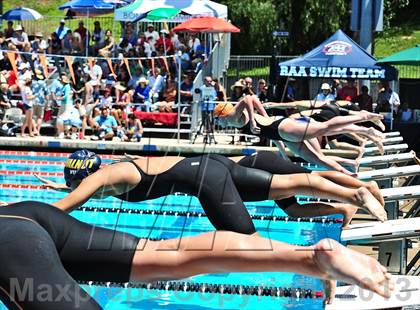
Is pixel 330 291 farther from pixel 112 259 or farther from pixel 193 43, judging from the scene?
pixel 193 43

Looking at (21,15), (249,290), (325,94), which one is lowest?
(249,290)

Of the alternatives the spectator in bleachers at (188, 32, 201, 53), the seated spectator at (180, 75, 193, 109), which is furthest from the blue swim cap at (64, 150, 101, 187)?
the spectator in bleachers at (188, 32, 201, 53)

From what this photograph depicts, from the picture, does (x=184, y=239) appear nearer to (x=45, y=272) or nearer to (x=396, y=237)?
(x=45, y=272)

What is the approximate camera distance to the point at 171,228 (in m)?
9.38

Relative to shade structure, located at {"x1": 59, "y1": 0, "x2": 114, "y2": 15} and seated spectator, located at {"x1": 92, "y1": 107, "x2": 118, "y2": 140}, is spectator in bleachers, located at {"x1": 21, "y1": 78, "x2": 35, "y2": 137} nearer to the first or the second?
seated spectator, located at {"x1": 92, "y1": 107, "x2": 118, "y2": 140}

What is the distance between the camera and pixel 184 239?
127 inches

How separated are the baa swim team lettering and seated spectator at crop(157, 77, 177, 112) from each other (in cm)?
239

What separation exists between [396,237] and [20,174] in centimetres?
886

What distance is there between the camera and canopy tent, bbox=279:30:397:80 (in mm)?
15508

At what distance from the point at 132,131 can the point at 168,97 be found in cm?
149

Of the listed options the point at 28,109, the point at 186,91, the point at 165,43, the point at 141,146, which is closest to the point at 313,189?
the point at 141,146

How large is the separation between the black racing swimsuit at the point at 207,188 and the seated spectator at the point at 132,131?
10336 millimetres

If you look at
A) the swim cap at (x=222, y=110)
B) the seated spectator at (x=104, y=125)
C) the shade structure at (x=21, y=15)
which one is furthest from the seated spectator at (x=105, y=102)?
the swim cap at (x=222, y=110)

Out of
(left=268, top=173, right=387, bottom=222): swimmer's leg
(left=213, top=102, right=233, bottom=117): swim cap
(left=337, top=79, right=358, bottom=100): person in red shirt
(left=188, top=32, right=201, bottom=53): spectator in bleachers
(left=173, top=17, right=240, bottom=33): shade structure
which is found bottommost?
(left=337, top=79, right=358, bottom=100): person in red shirt
